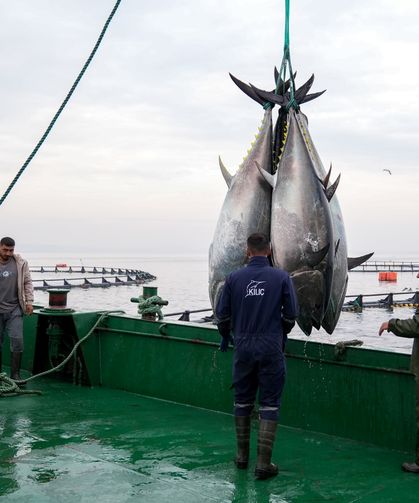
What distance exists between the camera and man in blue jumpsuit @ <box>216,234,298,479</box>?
4.16m

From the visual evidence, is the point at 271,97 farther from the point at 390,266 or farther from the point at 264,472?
the point at 390,266

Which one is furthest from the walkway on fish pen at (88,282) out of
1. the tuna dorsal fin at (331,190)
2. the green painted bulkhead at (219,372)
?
the tuna dorsal fin at (331,190)

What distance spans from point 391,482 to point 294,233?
6.25 feet

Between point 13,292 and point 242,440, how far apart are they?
12.6 feet

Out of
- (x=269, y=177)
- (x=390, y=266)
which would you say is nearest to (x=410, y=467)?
(x=269, y=177)

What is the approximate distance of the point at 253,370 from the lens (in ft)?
14.0

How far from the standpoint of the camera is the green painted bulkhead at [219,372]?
501 centimetres

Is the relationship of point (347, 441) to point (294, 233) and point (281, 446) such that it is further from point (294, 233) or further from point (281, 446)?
point (294, 233)

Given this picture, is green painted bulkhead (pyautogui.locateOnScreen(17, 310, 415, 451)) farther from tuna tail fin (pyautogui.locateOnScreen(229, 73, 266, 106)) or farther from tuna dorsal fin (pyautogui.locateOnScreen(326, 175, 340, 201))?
tuna tail fin (pyautogui.locateOnScreen(229, 73, 266, 106))

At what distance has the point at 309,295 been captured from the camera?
4.72 meters

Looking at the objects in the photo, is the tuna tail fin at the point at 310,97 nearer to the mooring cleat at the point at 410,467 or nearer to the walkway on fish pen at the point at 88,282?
the mooring cleat at the point at 410,467

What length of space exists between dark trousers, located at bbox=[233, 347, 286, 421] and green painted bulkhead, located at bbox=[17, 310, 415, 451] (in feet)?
4.09

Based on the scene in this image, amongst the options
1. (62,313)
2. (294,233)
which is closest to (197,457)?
(294,233)

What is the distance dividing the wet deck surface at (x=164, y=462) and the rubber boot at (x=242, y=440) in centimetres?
7
